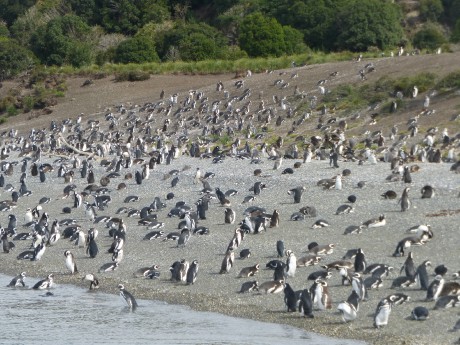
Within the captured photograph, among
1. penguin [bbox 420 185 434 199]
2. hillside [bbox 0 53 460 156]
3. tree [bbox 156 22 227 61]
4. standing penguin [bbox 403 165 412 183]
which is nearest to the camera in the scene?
penguin [bbox 420 185 434 199]

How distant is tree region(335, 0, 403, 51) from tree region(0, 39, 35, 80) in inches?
714

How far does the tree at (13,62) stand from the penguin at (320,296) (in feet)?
161

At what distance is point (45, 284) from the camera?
18094 millimetres

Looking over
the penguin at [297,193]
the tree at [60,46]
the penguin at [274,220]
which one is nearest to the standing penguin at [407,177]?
the penguin at [297,193]

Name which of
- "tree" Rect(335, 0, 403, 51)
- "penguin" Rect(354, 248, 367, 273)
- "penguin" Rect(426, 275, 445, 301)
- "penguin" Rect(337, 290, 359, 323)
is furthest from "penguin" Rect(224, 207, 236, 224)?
"tree" Rect(335, 0, 403, 51)

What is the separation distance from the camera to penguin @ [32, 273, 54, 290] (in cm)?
1803

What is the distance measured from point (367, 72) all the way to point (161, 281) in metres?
26.9

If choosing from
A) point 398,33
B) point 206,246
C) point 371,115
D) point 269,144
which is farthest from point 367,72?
point 206,246

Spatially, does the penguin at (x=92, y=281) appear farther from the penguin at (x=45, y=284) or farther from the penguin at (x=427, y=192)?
the penguin at (x=427, y=192)

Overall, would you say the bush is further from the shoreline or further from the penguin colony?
the shoreline

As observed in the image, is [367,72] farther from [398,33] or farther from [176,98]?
[398,33]

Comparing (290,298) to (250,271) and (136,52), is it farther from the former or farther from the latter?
(136,52)

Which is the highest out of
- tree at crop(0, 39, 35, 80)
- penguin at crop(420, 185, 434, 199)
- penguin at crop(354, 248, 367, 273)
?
tree at crop(0, 39, 35, 80)

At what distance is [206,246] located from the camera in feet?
63.4
